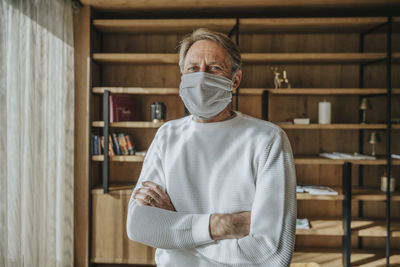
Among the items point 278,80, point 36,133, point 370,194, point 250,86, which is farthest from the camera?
point 250,86

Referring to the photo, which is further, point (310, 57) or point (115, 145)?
point (115, 145)

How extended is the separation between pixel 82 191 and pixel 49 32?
1.36 metres

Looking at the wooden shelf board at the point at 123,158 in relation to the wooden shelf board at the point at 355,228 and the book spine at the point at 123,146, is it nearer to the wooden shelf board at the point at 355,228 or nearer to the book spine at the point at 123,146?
the book spine at the point at 123,146

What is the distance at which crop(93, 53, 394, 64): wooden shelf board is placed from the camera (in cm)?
249

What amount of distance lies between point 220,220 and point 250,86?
222 cm

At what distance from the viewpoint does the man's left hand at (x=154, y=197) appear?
94cm

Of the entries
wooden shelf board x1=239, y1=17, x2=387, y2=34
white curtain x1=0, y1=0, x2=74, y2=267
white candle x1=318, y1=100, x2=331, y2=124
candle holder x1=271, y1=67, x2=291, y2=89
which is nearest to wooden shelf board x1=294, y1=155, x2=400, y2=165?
white candle x1=318, y1=100, x2=331, y2=124

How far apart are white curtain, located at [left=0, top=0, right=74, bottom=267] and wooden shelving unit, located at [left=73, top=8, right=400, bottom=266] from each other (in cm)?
28

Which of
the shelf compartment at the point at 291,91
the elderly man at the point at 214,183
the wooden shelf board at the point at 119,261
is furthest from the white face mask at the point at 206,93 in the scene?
the wooden shelf board at the point at 119,261

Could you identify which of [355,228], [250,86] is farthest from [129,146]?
[355,228]

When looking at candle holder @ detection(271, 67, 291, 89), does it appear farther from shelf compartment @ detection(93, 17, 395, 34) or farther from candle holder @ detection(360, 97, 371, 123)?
candle holder @ detection(360, 97, 371, 123)

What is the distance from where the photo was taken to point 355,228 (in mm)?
2570

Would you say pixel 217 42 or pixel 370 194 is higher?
pixel 217 42

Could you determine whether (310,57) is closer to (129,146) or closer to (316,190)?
(316,190)
